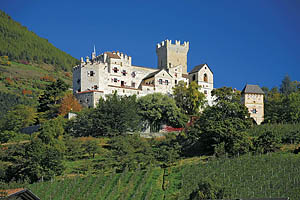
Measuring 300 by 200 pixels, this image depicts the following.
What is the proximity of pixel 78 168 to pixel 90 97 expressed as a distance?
1962 centimetres

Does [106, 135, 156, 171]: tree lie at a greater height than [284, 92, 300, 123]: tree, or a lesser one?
lesser

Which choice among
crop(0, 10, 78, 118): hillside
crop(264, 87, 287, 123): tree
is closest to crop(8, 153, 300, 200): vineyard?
crop(264, 87, 287, 123): tree

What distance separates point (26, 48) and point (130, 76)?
110786 mm

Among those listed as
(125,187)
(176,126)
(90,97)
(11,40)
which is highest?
(11,40)

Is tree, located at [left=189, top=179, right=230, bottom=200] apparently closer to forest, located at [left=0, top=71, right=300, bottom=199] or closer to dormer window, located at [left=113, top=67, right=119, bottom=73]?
forest, located at [left=0, top=71, right=300, bottom=199]

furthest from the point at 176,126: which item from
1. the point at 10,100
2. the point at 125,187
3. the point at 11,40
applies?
the point at 11,40

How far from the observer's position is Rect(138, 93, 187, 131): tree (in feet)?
196

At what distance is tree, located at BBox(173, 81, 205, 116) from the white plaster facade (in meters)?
2.87

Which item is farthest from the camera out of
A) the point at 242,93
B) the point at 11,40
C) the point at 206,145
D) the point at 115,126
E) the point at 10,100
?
the point at 11,40

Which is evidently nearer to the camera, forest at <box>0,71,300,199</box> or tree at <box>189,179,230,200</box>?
tree at <box>189,179,230,200</box>

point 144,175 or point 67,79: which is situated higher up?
point 67,79

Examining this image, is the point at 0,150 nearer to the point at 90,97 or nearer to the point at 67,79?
the point at 90,97

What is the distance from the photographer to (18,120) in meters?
61.2

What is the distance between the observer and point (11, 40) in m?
171
